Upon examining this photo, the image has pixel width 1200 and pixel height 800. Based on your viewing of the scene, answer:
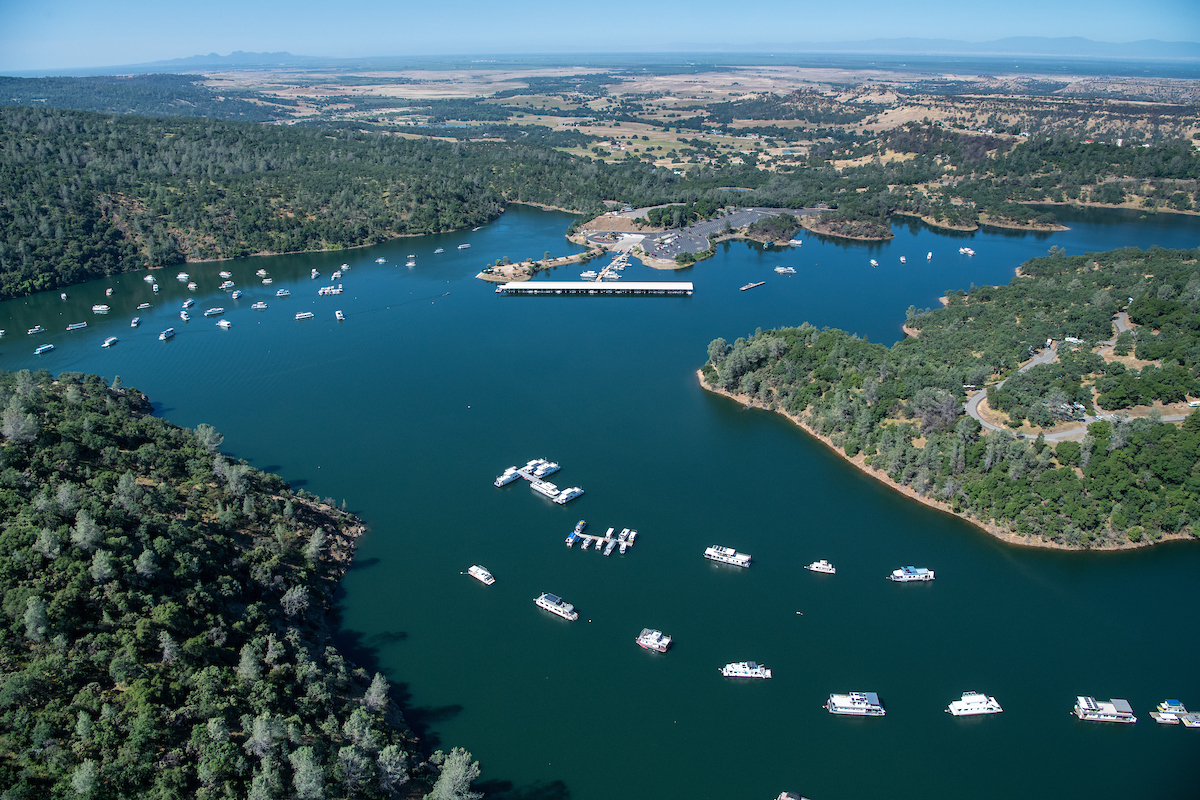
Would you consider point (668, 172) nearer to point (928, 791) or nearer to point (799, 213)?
point (799, 213)

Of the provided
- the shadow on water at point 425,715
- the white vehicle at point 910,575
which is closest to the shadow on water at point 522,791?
the shadow on water at point 425,715

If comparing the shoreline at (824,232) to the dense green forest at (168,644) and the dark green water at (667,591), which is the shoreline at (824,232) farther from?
the dense green forest at (168,644)

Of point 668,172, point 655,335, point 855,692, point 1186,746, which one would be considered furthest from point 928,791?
point 668,172

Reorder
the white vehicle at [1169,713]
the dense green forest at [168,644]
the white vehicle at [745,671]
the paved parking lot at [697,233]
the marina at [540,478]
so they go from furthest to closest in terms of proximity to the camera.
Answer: the paved parking lot at [697,233] → the marina at [540,478] → the white vehicle at [745,671] → the white vehicle at [1169,713] → the dense green forest at [168,644]

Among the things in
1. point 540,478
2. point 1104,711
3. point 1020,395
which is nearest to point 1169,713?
point 1104,711

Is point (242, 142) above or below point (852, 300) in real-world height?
above

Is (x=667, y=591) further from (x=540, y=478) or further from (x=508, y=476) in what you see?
(x=508, y=476)

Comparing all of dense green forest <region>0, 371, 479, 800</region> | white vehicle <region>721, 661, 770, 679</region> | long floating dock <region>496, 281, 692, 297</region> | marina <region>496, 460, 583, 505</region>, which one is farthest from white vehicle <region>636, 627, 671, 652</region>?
long floating dock <region>496, 281, 692, 297</region>

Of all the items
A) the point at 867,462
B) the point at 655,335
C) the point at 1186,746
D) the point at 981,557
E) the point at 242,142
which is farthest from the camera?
the point at 242,142
